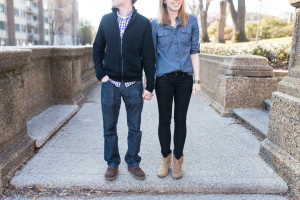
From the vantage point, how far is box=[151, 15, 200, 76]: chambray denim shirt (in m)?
2.96

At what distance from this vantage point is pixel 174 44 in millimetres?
2971

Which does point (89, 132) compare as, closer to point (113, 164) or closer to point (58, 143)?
point (58, 143)

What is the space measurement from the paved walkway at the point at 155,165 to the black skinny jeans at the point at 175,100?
420 millimetres

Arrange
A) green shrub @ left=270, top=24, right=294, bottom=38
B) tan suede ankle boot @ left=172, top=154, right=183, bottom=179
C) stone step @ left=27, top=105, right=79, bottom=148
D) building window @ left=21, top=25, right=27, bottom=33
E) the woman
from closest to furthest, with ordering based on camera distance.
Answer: the woman < tan suede ankle boot @ left=172, top=154, right=183, bottom=179 < stone step @ left=27, top=105, right=79, bottom=148 < green shrub @ left=270, top=24, right=294, bottom=38 < building window @ left=21, top=25, right=27, bottom=33

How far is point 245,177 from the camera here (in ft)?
10.7

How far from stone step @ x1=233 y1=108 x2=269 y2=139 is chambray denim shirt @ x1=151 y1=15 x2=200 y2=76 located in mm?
2237

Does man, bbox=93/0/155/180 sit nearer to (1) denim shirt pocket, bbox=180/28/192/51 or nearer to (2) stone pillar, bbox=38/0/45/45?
(1) denim shirt pocket, bbox=180/28/192/51

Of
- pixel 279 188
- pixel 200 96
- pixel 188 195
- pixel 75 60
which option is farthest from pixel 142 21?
pixel 200 96

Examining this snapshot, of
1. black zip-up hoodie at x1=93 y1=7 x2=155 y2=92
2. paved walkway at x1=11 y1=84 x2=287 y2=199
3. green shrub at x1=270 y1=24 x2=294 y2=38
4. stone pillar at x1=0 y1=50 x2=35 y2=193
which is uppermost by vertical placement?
green shrub at x1=270 y1=24 x2=294 y2=38

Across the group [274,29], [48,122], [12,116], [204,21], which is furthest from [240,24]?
[12,116]

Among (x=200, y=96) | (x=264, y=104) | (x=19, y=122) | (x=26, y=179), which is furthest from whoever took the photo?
(x=200, y=96)

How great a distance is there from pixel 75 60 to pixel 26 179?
3561mm

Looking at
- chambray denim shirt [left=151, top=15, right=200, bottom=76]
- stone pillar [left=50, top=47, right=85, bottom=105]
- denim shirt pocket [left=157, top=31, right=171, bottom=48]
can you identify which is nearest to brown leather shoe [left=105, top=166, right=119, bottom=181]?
chambray denim shirt [left=151, top=15, right=200, bottom=76]

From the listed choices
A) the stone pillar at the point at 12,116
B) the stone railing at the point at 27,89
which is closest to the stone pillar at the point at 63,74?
the stone railing at the point at 27,89
